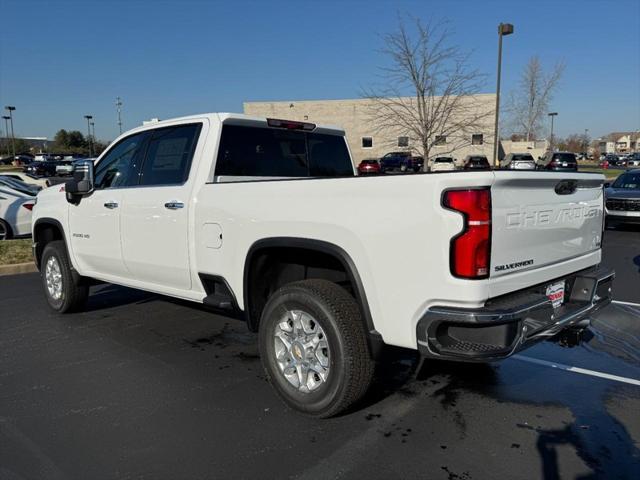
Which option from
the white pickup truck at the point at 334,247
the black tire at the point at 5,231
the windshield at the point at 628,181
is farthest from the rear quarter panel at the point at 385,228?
the windshield at the point at 628,181

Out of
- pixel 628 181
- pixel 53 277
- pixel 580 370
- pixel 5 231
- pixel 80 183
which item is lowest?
pixel 580 370

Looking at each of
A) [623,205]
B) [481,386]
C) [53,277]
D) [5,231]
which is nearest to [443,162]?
[623,205]

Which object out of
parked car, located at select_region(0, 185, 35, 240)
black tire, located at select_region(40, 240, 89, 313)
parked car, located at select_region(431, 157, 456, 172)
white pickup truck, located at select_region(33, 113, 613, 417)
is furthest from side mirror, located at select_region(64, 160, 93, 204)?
parked car, located at select_region(431, 157, 456, 172)

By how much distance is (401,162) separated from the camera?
125 ft

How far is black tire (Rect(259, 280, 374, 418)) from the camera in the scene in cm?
314

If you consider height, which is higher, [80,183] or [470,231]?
[80,183]

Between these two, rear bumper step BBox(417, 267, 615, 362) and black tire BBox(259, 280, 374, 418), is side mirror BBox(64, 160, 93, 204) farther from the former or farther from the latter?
rear bumper step BBox(417, 267, 615, 362)

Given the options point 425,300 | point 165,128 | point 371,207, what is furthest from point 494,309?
point 165,128

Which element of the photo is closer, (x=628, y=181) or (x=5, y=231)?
(x=5, y=231)

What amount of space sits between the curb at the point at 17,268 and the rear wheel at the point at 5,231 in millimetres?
3622

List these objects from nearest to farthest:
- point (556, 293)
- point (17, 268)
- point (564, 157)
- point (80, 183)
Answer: point (556, 293), point (80, 183), point (17, 268), point (564, 157)

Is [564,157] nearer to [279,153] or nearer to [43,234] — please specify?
[279,153]

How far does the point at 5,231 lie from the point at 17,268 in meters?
3.76

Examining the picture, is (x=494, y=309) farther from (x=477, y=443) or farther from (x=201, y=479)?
(x=201, y=479)
